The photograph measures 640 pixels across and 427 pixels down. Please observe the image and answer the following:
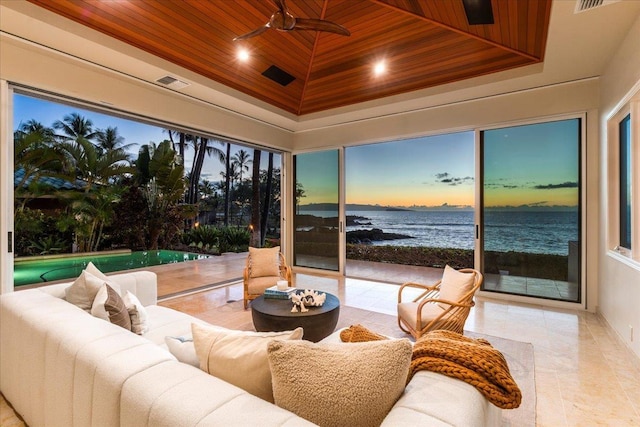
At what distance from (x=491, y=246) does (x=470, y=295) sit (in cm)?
220

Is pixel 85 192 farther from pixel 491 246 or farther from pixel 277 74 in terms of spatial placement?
pixel 491 246

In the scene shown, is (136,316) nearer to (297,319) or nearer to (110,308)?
(110,308)

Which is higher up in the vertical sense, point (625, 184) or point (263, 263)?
point (625, 184)

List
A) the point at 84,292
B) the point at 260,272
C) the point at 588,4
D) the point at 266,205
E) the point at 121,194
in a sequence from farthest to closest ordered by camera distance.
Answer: the point at 266,205
the point at 121,194
the point at 260,272
the point at 588,4
the point at 84,292

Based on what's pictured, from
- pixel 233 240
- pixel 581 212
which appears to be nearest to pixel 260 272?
pixel 581 212

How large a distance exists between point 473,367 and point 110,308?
6.81ft

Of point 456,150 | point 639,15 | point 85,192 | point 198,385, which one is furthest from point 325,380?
point 456,150

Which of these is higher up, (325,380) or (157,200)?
(157,200)

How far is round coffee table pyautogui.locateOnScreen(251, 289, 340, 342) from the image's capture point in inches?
112

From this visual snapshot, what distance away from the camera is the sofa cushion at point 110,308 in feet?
6.30

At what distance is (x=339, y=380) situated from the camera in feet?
3.19

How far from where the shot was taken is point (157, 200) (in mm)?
9016

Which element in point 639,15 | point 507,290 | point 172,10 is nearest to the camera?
point 639,15

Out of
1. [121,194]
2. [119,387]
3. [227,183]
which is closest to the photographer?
[119,387]
